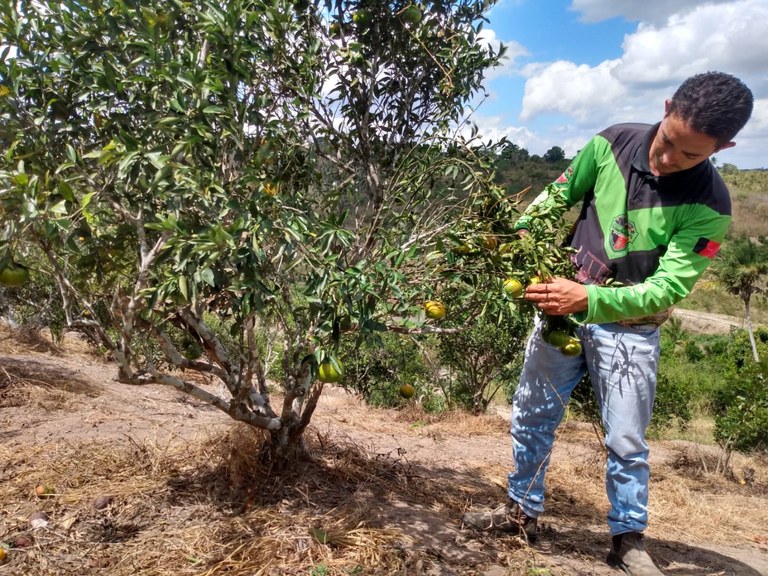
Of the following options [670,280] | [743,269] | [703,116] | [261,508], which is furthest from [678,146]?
[743,269]

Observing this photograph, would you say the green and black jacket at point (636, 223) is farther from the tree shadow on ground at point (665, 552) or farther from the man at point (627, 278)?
the tree shadow on ground at point (665, 552)

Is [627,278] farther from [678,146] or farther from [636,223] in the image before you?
[678,146]

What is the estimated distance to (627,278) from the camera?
255 centimetres

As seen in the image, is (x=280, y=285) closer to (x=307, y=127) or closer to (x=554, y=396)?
(x=307, y=127)

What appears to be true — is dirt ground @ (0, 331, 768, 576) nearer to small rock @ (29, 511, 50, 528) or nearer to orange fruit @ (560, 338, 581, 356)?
small rock @ (29, 511, 50, 528)

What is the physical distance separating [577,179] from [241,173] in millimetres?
1486

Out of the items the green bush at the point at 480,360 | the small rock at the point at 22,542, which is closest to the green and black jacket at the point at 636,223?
the small rock at the point at 22,542

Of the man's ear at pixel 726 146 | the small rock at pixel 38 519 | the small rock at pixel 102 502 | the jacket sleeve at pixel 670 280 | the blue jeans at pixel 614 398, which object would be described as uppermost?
the man's ear at pixel 726 146

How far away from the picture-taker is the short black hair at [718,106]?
2.10 meters

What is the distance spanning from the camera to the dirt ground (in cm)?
234

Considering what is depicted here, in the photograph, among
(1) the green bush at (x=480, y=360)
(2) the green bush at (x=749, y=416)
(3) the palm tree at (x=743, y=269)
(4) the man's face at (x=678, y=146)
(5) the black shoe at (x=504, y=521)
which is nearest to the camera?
(4) the man's face at (x=678, y=146)

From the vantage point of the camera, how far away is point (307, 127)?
A: 3.05 meters

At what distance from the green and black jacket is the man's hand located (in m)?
0.04

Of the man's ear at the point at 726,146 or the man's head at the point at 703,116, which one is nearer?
the man's head at the point at 703,116
